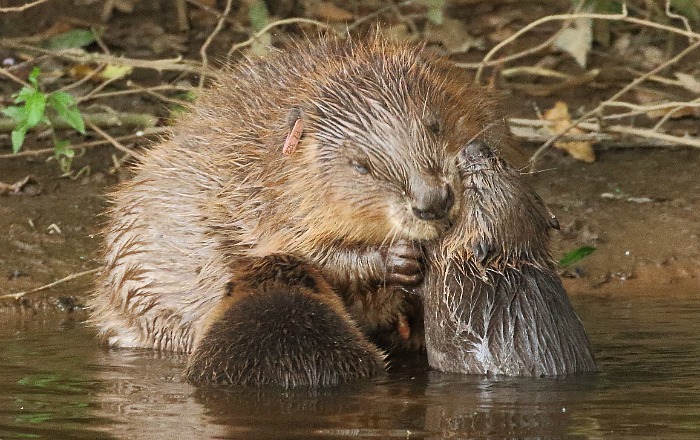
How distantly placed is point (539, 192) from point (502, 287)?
2.71 metres

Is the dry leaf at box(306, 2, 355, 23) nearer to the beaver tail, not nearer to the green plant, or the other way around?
the green plant

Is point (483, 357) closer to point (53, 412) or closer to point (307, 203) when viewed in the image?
point (307, 203)

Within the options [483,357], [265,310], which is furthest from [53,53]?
[483,357]

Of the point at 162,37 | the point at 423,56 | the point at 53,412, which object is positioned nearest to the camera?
the point at 53,412

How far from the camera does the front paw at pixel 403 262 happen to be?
464cm

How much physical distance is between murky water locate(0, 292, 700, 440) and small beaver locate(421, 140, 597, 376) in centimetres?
10

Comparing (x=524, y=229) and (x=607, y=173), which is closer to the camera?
(x=524, y=229)

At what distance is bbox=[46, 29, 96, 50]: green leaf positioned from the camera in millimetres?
8461

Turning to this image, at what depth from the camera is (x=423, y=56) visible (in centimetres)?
521

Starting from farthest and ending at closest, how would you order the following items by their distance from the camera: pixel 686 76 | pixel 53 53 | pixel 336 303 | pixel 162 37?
pixel 162 37 → pixel 686 76 → pixel 53 53 → pixel 336 303

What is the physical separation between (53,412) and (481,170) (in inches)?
59.1

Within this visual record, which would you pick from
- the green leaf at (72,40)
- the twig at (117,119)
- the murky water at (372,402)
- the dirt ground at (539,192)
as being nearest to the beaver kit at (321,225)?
the murky water at (372,402)

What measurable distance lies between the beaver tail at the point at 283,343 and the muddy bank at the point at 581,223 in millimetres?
1694

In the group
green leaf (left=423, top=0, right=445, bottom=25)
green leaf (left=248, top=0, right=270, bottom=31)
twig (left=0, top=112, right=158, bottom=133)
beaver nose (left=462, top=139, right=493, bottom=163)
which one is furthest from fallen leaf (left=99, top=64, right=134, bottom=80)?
beaver nose (left=462, top=139, right=493, bottom=163)
